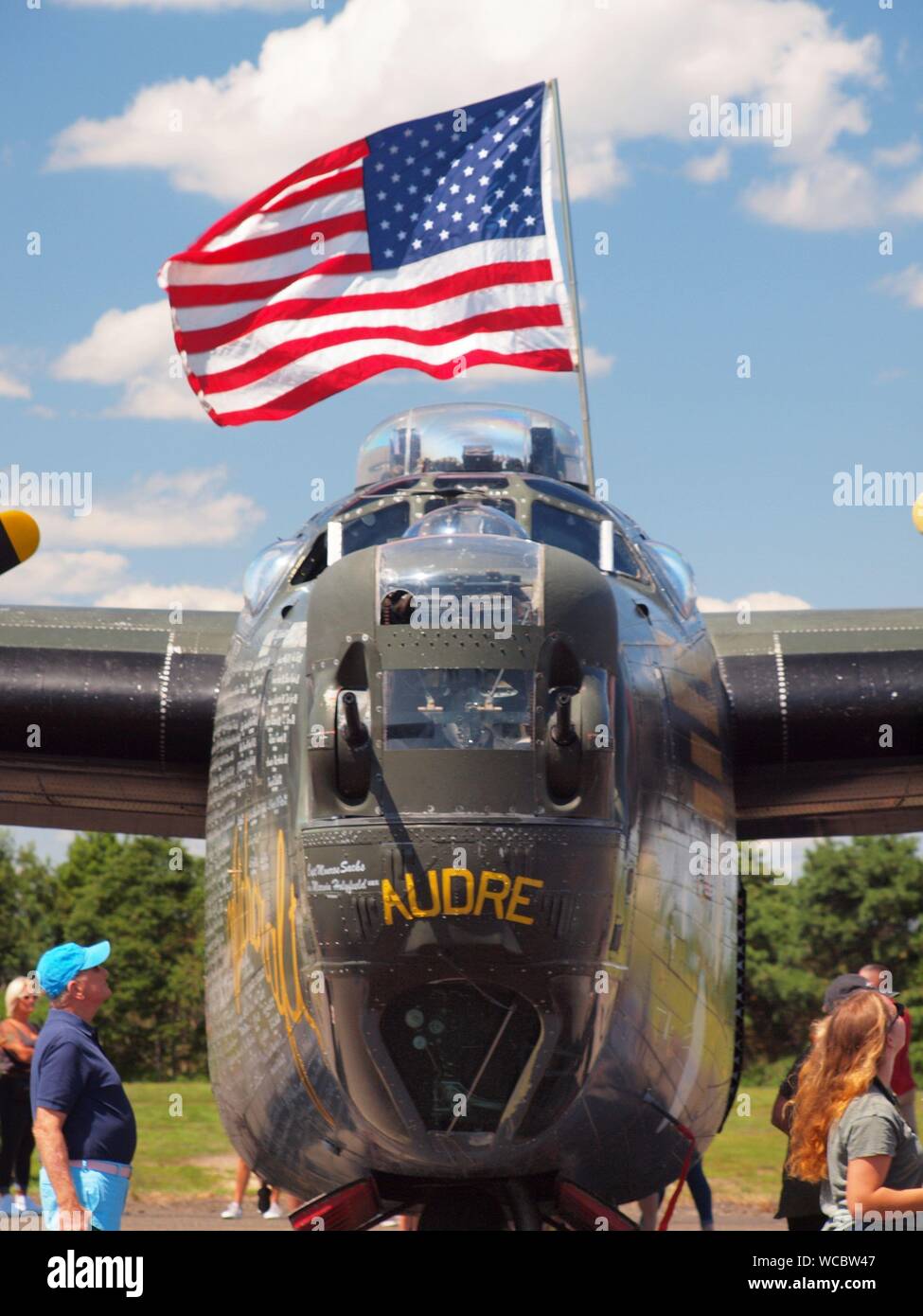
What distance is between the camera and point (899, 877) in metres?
46.2

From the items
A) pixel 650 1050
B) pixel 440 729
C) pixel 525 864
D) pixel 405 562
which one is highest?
pixel 405 562

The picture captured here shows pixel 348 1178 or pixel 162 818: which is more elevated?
pixel 162 818

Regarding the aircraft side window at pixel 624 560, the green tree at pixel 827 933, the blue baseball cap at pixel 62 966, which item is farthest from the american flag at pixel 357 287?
the green tree at pixel 827 933

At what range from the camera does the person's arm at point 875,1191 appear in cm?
648

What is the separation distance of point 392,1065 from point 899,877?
4217 cm

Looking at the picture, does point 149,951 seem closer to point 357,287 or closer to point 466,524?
point 357,287

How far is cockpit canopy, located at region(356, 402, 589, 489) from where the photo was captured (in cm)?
955

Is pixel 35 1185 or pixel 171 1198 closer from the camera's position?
pixel 171 1198

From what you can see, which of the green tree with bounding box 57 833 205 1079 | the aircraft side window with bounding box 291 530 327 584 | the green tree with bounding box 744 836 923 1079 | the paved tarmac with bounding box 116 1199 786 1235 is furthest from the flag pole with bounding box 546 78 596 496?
the green tree with bounding box 744 836 923 1079

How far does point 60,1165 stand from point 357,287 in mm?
7208

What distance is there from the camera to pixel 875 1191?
21.3 ft

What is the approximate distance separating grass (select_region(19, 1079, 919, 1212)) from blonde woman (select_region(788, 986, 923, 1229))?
1138 centimetres
